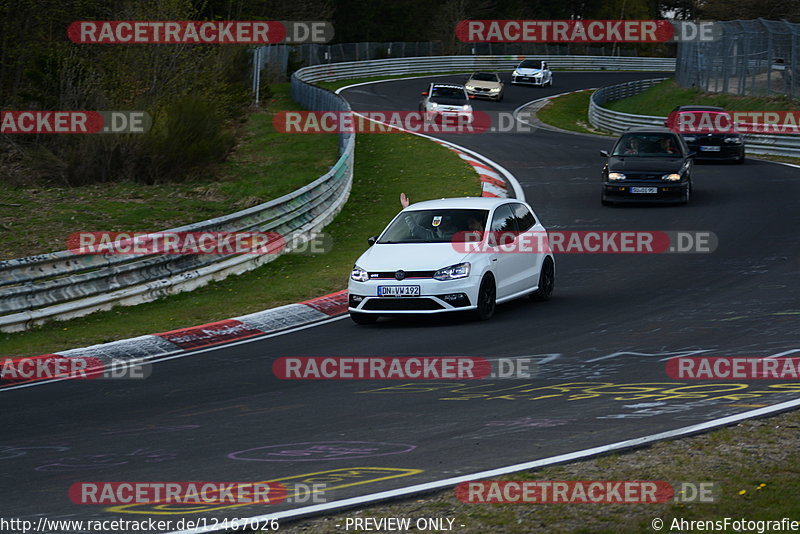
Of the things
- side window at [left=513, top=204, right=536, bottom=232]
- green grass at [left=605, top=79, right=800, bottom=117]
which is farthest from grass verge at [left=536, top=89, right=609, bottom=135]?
side window at [left=513, top=204, right=536, bottom=232]

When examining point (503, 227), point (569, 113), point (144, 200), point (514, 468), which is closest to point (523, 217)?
point (503, 227)

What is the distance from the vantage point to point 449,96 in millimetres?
41375

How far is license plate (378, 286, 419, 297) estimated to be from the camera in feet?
Result: 42.6

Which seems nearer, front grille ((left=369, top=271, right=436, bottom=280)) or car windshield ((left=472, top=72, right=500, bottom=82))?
front grille ((left=369, top=271, right=436, bottom=280))

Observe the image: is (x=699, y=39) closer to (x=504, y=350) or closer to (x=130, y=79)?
(x=130, y=79)

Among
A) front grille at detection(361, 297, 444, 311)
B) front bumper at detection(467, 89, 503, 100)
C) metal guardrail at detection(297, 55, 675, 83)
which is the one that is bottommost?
front grille at detection(361, 297, 444, 311)

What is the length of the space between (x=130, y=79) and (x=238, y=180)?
4912 millimetres

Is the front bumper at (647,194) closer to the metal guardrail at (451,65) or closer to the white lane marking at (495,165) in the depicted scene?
the white lane marking at (495,165)

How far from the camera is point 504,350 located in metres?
11.2

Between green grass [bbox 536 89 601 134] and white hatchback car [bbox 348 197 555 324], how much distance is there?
1222 inches

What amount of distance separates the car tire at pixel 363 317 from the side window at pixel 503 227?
178 cm
